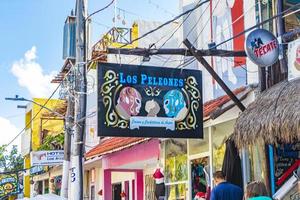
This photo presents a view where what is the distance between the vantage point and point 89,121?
21.7m

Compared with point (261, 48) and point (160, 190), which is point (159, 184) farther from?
point (261, 48)

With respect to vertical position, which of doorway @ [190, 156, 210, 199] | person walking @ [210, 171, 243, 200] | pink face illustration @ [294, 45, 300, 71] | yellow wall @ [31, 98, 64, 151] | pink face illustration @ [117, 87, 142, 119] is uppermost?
yellow wall @ [31, 98, 64, 151]

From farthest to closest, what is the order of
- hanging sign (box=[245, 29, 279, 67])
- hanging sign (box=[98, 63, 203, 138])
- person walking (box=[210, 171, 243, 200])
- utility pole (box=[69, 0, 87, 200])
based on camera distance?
utility pole (box=[69, 0, 87, 200]), hanging sign (box=[98, 63, 203, 138]), hanging sign (box=[245, 29, 279, 67]), person walking (box=[210, 171, 243, 200])

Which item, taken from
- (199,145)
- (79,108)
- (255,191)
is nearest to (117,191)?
(79,108)

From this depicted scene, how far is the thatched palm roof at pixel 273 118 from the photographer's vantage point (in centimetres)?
763

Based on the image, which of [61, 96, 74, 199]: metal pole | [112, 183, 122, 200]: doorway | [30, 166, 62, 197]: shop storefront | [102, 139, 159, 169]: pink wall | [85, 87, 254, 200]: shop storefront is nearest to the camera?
[85, 87, 254, 200]: shop storefront

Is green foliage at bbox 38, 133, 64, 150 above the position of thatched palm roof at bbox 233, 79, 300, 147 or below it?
above

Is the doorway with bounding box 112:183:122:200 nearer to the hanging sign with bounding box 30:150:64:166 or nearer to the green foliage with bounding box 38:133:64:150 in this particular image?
the hanging sign with bounding box 30:150:64:166

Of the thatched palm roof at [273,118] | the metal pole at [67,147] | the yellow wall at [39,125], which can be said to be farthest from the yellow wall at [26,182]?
the thatched palm roof at [273,118]

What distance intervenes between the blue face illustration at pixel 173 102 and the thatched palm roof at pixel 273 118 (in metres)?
1.82

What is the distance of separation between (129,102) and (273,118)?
2936 mm

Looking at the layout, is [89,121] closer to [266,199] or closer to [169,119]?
[169,119]

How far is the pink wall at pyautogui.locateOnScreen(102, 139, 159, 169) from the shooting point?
13859 mm

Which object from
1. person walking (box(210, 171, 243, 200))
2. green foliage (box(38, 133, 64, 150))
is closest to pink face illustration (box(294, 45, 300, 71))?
person walking (box(210, 171, 243, 200))
